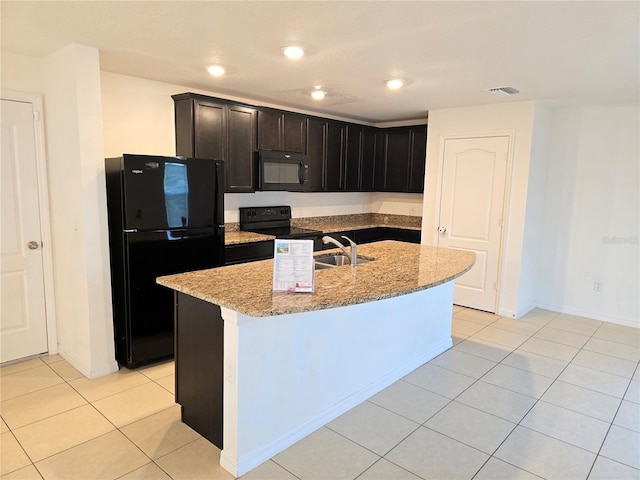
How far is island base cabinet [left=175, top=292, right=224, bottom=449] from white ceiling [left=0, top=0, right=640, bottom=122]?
5.20 ft

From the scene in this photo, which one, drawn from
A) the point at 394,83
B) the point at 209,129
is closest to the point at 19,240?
the point at 209,129

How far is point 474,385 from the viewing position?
3.11 metres

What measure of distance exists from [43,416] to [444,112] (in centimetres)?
472

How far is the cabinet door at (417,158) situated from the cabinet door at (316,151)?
4.09ft

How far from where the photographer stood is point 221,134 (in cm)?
409

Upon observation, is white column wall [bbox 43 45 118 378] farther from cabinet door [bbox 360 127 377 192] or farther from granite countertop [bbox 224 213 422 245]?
cabinet door [bbox 360 127 377 192]

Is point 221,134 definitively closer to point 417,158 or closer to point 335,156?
point 335,156

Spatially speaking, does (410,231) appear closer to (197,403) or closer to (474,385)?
(474,385)

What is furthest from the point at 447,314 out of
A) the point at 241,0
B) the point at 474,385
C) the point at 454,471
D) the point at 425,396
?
the point at 241,0

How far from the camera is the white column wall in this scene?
2.93 meters

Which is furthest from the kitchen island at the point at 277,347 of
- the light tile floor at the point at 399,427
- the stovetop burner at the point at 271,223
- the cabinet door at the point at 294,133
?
the cabinet door at the point at 294,133

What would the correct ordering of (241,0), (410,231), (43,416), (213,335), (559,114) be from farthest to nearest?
(410,231)
(559,114)
(43,416)
(213,335)
(241,0)

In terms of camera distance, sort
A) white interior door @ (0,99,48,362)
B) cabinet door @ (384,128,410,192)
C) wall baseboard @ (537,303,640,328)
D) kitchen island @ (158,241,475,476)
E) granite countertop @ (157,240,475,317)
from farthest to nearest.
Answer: cabinet door @ (384,128,410,192), wall baseboard @ (537,303,640,328), white interior door @ (0,99,48,362), kitchen island @ (158,241,475,476), granite countertop @ (157,240,475,317)

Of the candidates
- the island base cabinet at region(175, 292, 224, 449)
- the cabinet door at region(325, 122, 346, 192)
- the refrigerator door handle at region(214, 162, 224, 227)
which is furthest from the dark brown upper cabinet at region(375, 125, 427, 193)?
the island base cabinet at region(175, 292, 224, 449)
